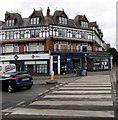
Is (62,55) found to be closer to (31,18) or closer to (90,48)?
(90,48)

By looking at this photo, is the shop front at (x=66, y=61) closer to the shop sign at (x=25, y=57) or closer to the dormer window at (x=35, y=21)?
the shop sign at (x=25, y=57)

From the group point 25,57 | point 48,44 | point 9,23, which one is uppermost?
point 9,23

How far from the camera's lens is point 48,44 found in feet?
96.4

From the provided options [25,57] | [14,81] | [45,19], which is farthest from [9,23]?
[14,81]

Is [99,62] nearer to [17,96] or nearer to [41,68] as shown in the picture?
[41,68]

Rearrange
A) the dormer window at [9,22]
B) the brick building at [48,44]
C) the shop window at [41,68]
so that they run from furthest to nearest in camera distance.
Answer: the dormer window at [9,22] < the brick building at [48,44] < the shop window at [41,68]

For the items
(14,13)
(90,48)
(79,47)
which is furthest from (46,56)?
(14,13)

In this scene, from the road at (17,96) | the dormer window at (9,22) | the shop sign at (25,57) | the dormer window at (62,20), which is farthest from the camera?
the dormer window at (9,22)

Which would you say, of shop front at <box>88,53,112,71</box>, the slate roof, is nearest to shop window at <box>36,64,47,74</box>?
the slate roof

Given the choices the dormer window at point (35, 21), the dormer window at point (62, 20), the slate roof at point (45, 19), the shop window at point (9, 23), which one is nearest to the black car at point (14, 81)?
the slate roof at point (45, 19)

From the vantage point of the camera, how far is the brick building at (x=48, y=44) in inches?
1120

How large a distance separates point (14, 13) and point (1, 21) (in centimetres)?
389

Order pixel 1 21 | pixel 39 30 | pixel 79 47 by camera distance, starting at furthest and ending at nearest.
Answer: pixel 1 21, pixel 79 47, pixel 39 30

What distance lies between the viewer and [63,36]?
30.6 metres
